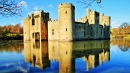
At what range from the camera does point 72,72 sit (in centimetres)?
967

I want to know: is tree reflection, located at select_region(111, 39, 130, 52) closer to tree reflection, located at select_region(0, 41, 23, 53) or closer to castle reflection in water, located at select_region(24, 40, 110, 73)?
castle reflection in water, located at select_region(24, 40, 110, 73)

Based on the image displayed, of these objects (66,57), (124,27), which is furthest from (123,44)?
(124,27)

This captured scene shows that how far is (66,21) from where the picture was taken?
36812mm

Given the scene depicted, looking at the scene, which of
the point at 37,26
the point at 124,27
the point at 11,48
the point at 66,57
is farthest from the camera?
the point at 124,27

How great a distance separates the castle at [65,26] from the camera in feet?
121

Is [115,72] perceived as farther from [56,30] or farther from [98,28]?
[98,28]

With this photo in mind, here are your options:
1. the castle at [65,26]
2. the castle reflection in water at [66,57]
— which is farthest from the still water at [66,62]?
the castle at [65,26]

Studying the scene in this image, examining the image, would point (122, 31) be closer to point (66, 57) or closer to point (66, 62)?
point (66, 57)

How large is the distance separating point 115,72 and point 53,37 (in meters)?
33.0

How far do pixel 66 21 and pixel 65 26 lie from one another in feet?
2.90

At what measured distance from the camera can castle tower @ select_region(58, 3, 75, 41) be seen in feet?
121

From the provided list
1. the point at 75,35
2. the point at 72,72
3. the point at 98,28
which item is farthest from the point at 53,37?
the point at 72,72

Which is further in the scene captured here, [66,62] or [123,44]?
[123,44]

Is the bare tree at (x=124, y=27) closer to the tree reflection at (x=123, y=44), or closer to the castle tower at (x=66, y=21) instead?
the tree reflection at (x=123, y=44)
